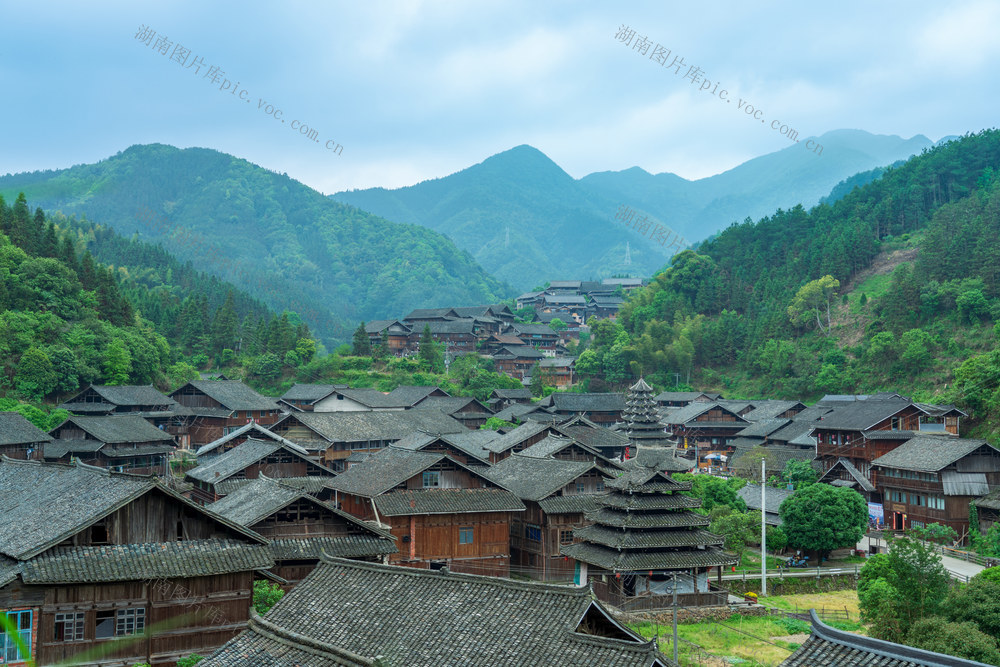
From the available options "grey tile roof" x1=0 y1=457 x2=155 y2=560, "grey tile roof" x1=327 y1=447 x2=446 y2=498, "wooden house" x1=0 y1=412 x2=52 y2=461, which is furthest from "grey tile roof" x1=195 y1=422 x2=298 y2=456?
"grey tile roof" x1=0 y1=457 x2=155 y2=560

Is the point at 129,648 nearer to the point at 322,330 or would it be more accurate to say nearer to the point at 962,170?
the point at 962,170

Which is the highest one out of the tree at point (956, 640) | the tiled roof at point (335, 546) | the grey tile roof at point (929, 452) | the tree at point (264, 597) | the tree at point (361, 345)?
the tree at point (361, 345)

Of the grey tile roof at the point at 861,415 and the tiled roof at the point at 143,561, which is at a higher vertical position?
the grey tile roof at the point at 861,415

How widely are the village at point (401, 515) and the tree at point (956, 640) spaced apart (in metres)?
7.80

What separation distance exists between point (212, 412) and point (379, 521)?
1538 inches

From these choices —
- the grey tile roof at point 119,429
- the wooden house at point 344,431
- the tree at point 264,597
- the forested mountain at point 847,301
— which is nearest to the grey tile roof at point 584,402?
the forested mountain at point 847,301

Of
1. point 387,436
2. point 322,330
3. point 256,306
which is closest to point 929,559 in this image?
point 387,436

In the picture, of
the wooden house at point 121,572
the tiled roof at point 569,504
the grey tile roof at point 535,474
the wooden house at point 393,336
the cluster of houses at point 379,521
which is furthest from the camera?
the wooden house at point 393,336

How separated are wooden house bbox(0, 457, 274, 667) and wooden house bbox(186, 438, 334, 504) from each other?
67.1 ft

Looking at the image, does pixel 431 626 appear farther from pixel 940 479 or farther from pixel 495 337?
pixel 495 337

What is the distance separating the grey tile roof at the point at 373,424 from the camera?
6328 cm

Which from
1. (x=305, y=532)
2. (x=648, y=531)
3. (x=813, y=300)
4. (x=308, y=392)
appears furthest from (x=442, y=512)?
(x=813, y=300)

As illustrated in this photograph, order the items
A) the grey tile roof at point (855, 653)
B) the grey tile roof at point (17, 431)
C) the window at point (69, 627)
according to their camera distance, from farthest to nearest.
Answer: the grey tile roof at point (17, 431) < the window at point (69, 627) < the grey tile roof at point (855, 653)

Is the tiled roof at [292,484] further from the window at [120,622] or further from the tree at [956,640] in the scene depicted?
the tree at [956,640]
